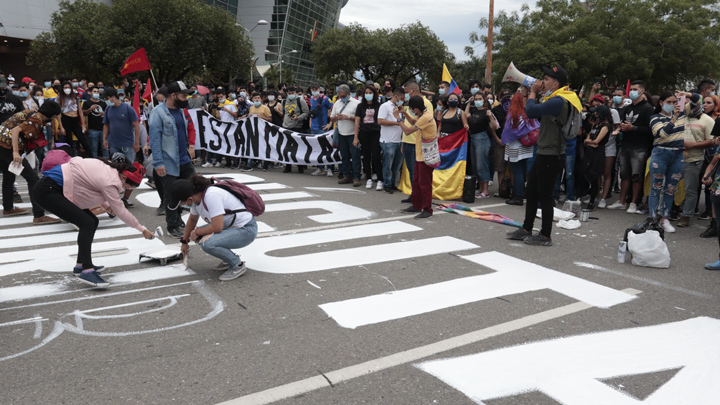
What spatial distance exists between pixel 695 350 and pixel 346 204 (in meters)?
5.97

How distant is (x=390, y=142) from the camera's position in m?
10.1

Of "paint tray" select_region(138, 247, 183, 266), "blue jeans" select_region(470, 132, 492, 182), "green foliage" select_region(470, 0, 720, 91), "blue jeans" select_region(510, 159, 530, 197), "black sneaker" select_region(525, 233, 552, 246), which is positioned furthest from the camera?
"green foliage" select_region(470, 0, 720, 91)

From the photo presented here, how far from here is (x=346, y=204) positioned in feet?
29.7

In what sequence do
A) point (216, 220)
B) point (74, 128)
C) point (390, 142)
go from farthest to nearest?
1. point (74, 128)
2. point (390, 142)
3. point (216, 220)

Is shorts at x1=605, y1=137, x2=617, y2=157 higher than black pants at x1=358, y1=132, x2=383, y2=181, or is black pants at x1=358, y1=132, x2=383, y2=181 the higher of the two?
shorts at x1=605, y1=137, x2=617, y2=157

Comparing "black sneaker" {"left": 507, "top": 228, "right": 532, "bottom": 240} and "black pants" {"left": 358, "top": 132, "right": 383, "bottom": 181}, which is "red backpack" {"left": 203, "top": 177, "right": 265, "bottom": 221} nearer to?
"black sneaker" {"left": 507, "top": 228, "right": 532, "bottom": 240}

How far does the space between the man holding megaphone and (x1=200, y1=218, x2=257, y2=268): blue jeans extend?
11.3ft

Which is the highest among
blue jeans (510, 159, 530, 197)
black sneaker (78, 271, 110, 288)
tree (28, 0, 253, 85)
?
tree (28, 0, 253, 85)

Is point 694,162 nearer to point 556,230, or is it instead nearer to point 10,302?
point 556,230

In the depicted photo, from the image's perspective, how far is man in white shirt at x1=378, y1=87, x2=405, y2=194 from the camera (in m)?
9.84

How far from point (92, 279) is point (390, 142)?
6.27 metres

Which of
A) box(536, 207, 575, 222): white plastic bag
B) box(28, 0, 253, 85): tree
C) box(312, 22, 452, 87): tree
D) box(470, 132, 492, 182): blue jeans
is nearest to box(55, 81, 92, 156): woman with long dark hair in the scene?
box(470, 132, 492, 182): blue jeans

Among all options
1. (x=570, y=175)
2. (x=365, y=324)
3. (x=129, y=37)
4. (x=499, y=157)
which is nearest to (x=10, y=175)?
(x=365, y=324)

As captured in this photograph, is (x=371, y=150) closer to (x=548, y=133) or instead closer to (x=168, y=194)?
(x=168, y=194)
